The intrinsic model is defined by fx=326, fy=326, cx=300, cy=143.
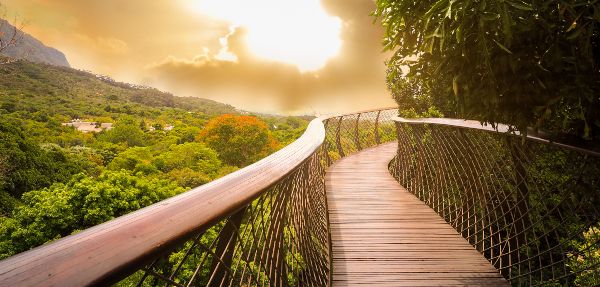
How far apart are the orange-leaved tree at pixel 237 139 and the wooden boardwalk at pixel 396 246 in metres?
35.0

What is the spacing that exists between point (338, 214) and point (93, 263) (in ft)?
11.8

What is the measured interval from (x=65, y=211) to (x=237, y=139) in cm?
2346

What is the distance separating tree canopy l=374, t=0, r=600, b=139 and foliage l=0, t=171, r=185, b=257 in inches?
673

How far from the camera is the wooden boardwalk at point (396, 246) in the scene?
8.23ft

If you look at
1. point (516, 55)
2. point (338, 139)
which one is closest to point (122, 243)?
point (516, 55)

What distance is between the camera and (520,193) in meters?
2.81

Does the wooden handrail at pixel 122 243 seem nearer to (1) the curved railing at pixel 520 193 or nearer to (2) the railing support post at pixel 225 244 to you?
(2) the railing support post at pixel 225 244

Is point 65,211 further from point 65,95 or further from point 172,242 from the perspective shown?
point 65,95

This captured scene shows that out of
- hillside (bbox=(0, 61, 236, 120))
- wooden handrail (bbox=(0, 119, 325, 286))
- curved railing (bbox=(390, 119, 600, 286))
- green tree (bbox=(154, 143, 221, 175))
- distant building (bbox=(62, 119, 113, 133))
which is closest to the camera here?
wooden handrail (bbox=(0, 119, 325, 286))

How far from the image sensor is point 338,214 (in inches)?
154

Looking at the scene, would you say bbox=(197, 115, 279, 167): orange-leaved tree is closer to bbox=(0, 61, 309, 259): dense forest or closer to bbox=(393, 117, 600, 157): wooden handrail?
bbox=(0, 61, 309, 259): dense forest

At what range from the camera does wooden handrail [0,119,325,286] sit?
42 centimetres

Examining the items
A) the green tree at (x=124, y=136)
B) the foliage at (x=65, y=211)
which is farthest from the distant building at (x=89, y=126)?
the foliage at (x=65, y=211)

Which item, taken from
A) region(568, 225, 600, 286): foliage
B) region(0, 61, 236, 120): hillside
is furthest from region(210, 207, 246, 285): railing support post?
region(0, 61, 236, 120): hillside
